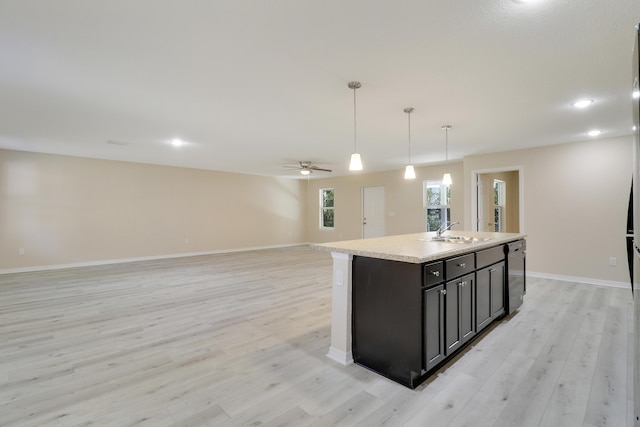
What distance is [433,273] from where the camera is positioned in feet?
6.92

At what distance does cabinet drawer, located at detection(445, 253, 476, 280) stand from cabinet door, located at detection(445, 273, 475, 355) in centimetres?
5

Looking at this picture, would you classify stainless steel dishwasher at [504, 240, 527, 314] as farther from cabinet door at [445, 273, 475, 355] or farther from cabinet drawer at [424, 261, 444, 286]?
cabinet drawer at [424, 261, 444, 286]

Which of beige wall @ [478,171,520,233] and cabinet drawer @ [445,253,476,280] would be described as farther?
beige wall @ [478,171,520,233]

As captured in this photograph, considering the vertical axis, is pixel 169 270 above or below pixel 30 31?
below

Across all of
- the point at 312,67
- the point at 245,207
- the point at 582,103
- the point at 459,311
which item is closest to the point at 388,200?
the point at 245,207

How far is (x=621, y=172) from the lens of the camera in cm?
456

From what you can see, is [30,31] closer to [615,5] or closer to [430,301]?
[430,301]

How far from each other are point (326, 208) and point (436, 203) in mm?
3764

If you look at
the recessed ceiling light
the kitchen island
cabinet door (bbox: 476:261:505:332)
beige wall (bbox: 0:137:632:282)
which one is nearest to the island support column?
the kitchen island

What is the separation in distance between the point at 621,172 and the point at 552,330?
3.25 m

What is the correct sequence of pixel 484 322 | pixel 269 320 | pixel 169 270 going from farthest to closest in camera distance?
pixel 169 270, pixel 269 320, pixel 484 322

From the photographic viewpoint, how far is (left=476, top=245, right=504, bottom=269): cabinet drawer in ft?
8.87

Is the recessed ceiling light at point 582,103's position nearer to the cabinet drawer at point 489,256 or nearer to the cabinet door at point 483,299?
the cabinet drawer at point 489,256

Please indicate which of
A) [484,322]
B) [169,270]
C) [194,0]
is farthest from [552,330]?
[169,270]
